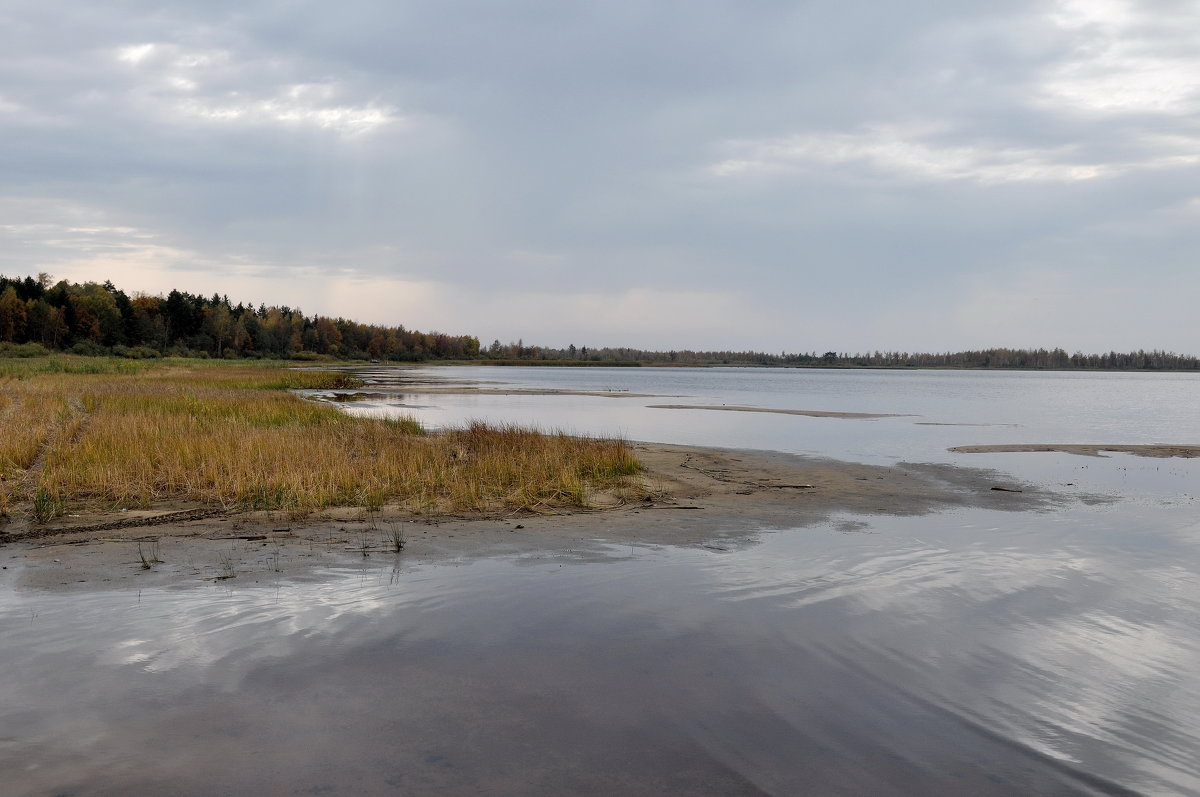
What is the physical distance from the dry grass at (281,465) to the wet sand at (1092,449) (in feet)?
43.2

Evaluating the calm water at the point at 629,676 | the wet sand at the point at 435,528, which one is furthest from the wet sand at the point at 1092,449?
the calm water at the point at 629,676

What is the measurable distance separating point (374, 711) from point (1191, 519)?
14.7 metres

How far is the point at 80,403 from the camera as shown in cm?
2808

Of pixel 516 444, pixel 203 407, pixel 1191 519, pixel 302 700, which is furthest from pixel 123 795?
pixel 203 407

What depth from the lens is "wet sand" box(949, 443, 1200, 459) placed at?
79.2 ft

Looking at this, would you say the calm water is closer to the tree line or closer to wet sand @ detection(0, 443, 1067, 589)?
wet sand @ detection(0, 443, 1067, 589)

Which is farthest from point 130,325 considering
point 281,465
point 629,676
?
point 629,676

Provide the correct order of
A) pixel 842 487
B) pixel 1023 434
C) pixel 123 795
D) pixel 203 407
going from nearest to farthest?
1. pixel 123 795
2. pixel 842 487
3. pixel 203 407
4. pixel 1023 434

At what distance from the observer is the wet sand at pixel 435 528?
893cm

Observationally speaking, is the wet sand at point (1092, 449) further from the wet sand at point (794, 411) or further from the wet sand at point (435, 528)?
the wet sand at point (794, 411)

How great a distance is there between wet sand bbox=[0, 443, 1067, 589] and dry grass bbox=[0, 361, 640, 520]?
28.7 inches

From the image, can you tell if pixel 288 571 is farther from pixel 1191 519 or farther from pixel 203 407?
pixel 203 407

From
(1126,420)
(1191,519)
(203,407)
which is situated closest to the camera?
(1191,519)

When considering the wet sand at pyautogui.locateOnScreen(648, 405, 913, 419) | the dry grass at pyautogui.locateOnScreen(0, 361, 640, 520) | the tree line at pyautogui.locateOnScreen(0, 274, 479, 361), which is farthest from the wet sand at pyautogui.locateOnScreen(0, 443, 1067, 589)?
the tree line at pyautogui.locateOnScreen(0, 274, 479, 361)
